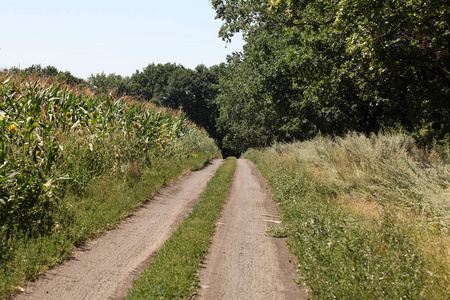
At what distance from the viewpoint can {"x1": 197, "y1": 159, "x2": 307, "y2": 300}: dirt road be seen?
4.75 metres

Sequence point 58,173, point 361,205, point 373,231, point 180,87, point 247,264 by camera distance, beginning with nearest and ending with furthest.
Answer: point 373,231
point 247,264
point 58,173
point 361,205
point 180,87

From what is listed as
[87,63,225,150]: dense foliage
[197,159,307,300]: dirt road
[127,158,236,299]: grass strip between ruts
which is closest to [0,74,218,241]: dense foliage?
[127,158,236,299]: grass strip between ruts

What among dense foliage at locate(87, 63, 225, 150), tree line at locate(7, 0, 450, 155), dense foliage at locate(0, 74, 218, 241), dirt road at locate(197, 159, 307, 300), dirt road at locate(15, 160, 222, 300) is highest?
dense foliage at locate(87, 63, 225, 150)

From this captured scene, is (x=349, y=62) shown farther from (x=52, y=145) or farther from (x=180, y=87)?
(x=180, y=87)

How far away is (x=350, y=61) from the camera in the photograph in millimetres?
14258

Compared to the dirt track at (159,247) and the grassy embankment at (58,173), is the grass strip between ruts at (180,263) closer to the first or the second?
the dirt track at (159,247)

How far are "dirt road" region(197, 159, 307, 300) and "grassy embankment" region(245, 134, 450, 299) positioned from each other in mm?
304

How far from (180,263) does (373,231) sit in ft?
10.5

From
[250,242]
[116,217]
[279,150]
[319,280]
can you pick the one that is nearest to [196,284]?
[319,280]

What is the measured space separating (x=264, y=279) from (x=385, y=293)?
1.75 meters

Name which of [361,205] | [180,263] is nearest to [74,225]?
[180,263]

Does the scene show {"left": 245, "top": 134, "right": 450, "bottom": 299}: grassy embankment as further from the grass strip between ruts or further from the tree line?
the tree line

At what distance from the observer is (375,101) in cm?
1778

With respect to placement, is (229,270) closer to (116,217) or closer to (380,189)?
(116,217)
